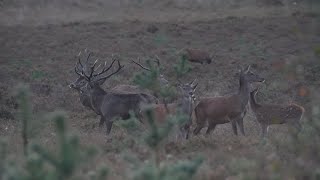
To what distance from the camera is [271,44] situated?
91.0 feet

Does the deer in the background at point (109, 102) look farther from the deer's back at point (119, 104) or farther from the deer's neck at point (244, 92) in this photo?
the deer's neck at point (244, 92)

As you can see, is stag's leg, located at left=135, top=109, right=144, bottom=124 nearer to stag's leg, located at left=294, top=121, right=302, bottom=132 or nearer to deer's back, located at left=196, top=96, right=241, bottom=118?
deer's back, located at left=196, top=96, right=241, bottom=118

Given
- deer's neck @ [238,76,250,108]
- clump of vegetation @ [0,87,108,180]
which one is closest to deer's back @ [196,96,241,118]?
deer's neck @ [238,76,250,108]

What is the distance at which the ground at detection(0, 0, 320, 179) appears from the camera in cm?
1841

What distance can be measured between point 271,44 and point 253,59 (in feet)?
7.06

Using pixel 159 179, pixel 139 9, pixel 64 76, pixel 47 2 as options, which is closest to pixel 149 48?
pixel 64 76

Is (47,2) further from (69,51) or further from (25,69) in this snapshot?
(25,69)

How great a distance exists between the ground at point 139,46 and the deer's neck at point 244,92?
33.8 inches

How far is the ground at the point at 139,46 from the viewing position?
18.4m

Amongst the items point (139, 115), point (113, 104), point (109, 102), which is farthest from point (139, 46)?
point (139, 115)

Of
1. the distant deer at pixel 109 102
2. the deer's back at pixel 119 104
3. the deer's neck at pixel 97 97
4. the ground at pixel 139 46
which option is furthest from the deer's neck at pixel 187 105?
the deer's neck at pixel 97 97

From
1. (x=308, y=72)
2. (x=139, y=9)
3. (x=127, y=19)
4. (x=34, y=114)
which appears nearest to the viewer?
(x=34, y=114)

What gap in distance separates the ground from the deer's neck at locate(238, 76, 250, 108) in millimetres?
858

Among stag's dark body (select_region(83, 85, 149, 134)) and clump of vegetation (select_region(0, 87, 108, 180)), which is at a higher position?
clump of vegetation (select_region(0, 87, 108, 180))
